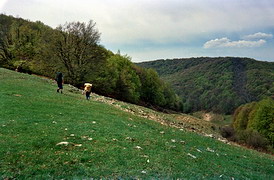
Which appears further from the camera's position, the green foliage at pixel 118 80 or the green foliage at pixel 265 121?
the green foliage at pixel 265 121

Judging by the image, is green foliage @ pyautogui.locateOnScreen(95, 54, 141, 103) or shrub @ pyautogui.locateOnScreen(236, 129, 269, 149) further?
green foliage @ pyautogui.locateOnScreen(95, 54, 141, 103)

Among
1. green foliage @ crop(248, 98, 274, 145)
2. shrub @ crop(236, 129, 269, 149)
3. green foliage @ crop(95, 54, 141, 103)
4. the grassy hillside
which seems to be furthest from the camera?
green foliage @ crop(248, 98, 274, 145)

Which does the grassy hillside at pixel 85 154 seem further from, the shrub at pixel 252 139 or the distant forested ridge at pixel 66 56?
the shrub at pixel 252 139

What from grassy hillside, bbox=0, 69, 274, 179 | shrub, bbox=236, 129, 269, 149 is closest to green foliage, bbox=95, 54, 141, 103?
shrub, bbox=236, 129, 269, 149

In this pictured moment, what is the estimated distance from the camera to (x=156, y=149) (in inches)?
499

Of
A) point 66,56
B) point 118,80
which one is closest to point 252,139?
point 118,80

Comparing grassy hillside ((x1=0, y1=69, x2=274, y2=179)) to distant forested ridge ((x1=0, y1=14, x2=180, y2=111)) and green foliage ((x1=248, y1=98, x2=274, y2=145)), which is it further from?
green foliage ((x1=248, y1=98, x2=274, y2=145))

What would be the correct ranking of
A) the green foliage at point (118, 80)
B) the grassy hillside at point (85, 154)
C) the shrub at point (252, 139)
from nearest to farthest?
the grassy hillside at point (85, 154)
the shrub at point (252, 139)
the green foliage at point (118, 80)

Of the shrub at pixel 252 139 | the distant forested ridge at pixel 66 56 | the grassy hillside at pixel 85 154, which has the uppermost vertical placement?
the distant forested ridge at pixel 66 56

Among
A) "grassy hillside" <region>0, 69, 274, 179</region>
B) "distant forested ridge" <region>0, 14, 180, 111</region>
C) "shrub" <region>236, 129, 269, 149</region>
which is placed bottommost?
"shrub" <region>236, 129, 269, 149</region>

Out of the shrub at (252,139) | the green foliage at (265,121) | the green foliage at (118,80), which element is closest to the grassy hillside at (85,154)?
the shrub at (252,139)

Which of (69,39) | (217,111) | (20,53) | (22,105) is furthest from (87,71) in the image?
(217,111)

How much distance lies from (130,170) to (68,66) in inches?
1825

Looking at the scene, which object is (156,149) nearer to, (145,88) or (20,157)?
(20,157)
